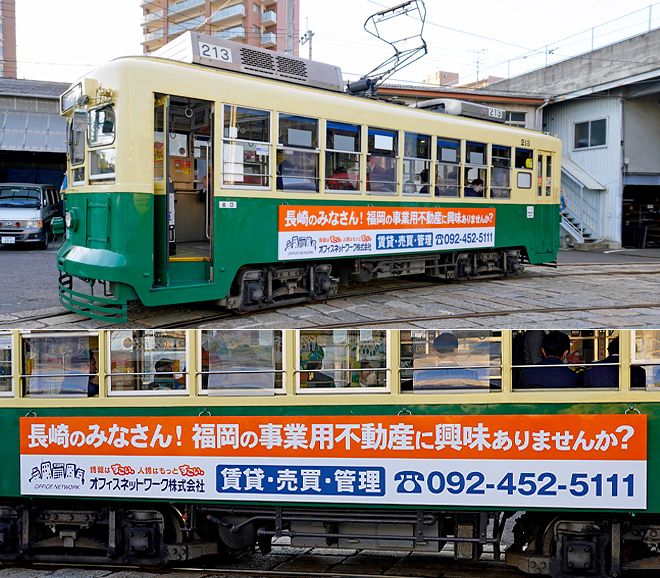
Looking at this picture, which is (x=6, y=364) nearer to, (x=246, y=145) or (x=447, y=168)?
(x=246, y=145)

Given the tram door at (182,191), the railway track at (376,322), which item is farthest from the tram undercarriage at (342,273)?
the tram door at (182,191)

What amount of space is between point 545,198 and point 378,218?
15.6ft

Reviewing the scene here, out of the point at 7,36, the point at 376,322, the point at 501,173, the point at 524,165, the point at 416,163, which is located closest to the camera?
the point at 376,322

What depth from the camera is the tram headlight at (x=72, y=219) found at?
723 cm

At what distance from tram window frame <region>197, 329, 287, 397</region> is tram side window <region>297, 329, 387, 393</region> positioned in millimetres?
167

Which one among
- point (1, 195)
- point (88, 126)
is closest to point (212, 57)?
point (88, 126)

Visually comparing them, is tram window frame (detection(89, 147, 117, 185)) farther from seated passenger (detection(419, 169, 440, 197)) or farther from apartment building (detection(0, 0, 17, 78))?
apartment building (detection(0, 0, 17, 78))

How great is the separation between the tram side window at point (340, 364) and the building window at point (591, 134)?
18.3 meters

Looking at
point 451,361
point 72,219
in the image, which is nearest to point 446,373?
point 451,361

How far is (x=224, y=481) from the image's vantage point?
5.36 meters

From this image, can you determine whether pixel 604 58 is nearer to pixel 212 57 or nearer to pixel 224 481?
pixel 212 57

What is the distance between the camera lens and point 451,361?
5.09 m

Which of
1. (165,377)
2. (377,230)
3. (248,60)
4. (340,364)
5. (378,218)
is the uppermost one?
(248,60)

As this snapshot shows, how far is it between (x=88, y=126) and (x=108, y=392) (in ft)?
10.2
